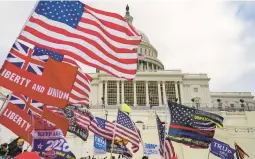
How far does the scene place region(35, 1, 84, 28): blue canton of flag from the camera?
29.5ft

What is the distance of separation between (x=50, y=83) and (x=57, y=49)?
97cm

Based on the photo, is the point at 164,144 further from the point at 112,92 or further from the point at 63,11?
the point at 112,92

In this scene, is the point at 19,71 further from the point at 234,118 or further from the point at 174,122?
the point at 234,118

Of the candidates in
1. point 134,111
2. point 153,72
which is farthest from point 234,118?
point 153,72

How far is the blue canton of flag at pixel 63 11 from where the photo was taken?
9000mm

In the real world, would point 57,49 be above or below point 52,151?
above

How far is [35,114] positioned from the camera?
1017 cm

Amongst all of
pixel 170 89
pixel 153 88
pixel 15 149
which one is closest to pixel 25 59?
pixel 15 149

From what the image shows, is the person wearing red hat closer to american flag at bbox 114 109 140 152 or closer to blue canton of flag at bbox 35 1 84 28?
blue canton of flag at bbox 35 1 84 28

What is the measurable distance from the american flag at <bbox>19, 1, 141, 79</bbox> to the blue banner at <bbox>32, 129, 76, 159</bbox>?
7.85 feet

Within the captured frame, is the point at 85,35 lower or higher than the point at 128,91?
lower

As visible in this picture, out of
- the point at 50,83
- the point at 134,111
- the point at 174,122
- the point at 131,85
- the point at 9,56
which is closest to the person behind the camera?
the point at 9,56

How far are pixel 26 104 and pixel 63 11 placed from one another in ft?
8.70

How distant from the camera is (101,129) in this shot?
18.3 metres
